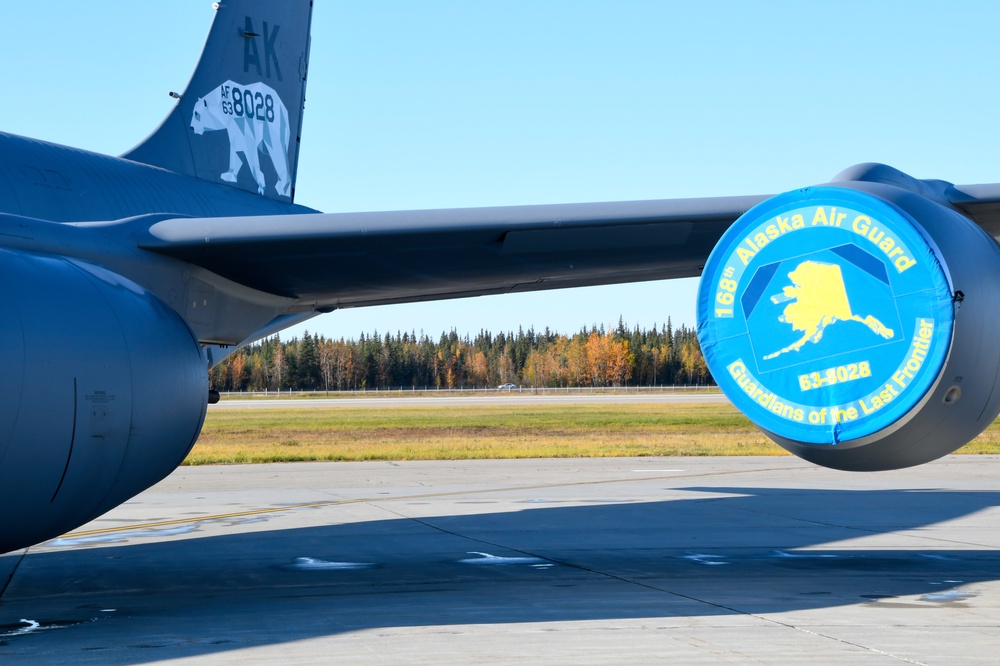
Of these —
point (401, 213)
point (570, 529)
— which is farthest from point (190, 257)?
point (570, 529)

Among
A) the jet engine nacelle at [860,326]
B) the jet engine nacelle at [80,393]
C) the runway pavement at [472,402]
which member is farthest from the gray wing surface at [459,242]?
the runway pavement at [472,402]

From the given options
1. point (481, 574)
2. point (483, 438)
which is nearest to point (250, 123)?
point (481, 574)

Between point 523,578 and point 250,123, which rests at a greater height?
point 250,123

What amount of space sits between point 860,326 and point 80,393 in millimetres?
4293

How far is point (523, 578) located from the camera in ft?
30.9

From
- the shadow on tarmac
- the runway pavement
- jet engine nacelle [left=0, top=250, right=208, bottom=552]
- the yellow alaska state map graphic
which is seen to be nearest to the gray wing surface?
jet engine nacelle [left=0, top=250, right=208, bottom=552]

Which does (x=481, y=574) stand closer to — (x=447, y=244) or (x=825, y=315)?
(x=447, y=244)

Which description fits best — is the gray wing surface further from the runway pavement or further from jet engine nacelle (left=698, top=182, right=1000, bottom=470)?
the runway pavement

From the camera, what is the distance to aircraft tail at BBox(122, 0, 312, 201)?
11.5m

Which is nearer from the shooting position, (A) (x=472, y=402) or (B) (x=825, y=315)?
(B) (x=825, y=315)

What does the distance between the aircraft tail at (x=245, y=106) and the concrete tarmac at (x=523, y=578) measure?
417 centimetres

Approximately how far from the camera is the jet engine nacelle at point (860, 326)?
17.8 feet

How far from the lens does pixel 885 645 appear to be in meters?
6.69

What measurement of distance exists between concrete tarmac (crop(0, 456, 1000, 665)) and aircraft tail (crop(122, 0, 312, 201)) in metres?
4.17
